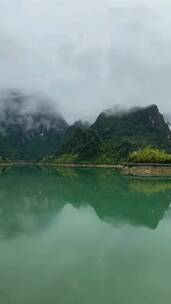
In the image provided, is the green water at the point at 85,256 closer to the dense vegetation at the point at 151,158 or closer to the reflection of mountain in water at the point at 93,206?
the reflection of mountain in water at the point at 93,206

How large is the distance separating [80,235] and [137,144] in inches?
5746

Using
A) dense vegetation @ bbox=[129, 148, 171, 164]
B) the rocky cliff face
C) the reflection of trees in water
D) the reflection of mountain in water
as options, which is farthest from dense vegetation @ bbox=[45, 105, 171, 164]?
the reflection of mountain in water

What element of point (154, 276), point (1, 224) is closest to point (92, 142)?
point (1, 224)

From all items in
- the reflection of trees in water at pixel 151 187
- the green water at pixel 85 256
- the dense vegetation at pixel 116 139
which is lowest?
the green water at pixel 85 256

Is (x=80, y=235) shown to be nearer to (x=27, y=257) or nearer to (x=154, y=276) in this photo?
(x=27, y=257)

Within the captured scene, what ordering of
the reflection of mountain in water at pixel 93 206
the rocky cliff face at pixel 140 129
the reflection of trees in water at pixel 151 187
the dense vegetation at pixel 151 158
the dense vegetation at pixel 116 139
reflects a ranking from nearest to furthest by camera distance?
the reflection of mountain in water at pixel 93 206, the reflection of trees in water at pixel 151 187, the dense vegetation at pixel 151 158, the dense vegetation at pixel 116 139, the rocky cliff face at pixel 140 129

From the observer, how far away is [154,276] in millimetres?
13898

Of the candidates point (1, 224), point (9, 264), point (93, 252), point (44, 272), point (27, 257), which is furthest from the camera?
point (1, 224)

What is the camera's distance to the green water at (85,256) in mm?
11883

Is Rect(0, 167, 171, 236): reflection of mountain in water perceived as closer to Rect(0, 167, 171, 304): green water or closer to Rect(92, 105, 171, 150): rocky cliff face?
Rect(0, 167, 171, 304): green water

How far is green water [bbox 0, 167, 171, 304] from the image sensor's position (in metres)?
11.9

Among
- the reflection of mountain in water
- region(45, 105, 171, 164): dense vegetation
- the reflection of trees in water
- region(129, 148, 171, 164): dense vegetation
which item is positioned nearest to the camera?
the reflection of mountain in water

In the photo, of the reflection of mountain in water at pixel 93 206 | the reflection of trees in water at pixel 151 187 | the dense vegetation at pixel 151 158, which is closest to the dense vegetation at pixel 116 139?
the dense vegetation at pixel 151 158

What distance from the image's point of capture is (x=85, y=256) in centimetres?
1645
